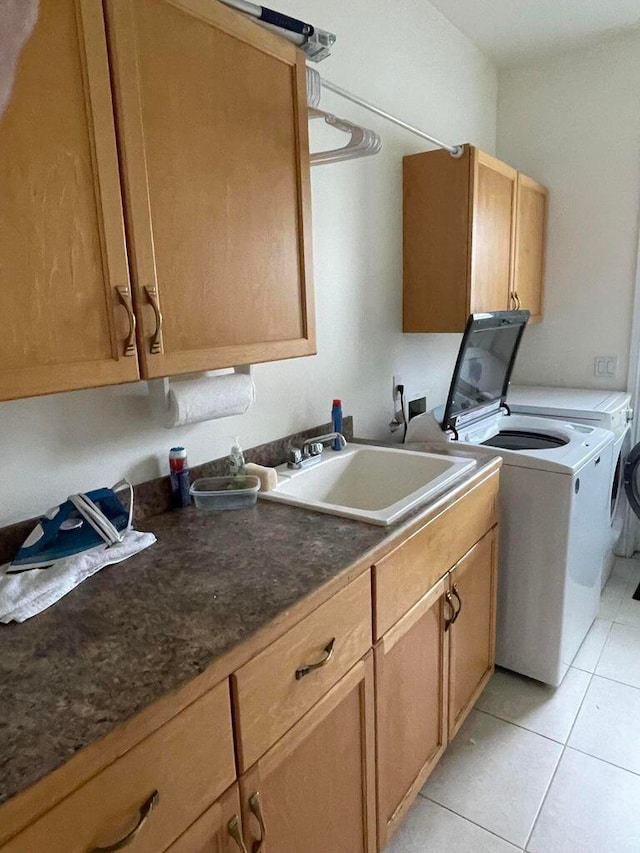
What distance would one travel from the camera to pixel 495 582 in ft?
Answer: 6.31

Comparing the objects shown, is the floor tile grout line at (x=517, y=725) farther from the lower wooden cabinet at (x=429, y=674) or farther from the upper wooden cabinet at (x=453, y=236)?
the upper wooden cabinet at (x=453, y=236)

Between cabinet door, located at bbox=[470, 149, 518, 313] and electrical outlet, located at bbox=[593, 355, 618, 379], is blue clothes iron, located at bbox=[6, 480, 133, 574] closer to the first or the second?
cabinet door, located at bbox=[470, 149, 518, 313]

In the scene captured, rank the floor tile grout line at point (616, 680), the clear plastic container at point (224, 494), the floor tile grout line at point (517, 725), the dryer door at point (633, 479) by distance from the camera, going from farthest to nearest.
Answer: the dryer door at point (633, 479), the floor tile grout line at point (616, 680), the floor tile grout line at point (517, 725), the clear plastic container at point (224, 494)

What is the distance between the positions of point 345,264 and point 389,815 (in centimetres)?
171

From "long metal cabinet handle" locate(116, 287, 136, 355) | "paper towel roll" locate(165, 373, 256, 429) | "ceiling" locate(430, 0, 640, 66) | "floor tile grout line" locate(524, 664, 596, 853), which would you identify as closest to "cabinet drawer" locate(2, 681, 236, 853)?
"long metal cabinet handle" locate(116, 287, 136, 355)

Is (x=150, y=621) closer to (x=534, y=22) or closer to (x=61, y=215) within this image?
(x=61, y=215)

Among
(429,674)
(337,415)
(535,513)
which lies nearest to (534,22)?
(337,415)

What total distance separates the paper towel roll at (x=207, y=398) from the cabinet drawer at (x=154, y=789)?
692 millimetres

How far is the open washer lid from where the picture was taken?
1975 mm

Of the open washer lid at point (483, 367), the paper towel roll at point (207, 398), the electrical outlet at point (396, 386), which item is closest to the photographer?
the paper towel roll at point (207, 398)

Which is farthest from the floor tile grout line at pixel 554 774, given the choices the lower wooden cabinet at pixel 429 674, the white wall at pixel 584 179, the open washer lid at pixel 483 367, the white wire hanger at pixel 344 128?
the white wire hanger at pixel 344 128

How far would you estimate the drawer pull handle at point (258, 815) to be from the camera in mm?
933

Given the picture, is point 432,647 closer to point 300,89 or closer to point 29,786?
point 29,786

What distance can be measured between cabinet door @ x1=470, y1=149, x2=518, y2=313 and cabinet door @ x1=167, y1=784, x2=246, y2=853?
1924mm
